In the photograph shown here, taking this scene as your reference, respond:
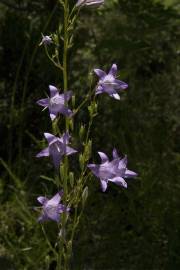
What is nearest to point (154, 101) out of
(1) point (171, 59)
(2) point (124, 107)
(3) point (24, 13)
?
(2) point (124, 107)

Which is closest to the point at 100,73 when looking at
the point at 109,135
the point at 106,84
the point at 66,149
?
the point at 106,84

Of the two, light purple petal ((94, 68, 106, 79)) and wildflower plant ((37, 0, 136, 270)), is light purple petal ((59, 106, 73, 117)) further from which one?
light purple petal ((94, 68, 106, 79))

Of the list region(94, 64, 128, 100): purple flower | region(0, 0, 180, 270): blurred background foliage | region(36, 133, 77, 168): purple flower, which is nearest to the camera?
region(36, 133, 77, 168): purple flower

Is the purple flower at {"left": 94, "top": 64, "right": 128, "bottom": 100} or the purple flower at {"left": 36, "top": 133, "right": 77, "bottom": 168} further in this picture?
the purple flower at {"left": 94, "top": 64, "right": 128, "bottom": 100}

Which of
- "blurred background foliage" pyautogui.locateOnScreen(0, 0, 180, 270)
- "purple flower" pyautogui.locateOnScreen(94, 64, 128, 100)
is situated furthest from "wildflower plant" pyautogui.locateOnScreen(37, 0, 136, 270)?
"blurred background foliage" pyautogui.locateOnScreen(0, 0, 180, 270)

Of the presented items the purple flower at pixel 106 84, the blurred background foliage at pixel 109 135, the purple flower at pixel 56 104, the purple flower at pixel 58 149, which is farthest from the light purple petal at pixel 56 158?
the blurred background foliage at pixel 109 135

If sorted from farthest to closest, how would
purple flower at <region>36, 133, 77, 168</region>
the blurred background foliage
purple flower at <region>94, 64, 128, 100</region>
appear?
A: 1. the blurred background foliage
2. purple flower at <region>94, 64, 128, 100</region>
3. purple flower at <region>36, 133, 77, 168</region>

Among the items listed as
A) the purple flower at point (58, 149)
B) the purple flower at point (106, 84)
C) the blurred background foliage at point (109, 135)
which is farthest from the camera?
the blurred background foliage at point (109, 135)

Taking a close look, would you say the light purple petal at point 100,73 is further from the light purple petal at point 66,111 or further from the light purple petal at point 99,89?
the light purple petal at point 66,111
